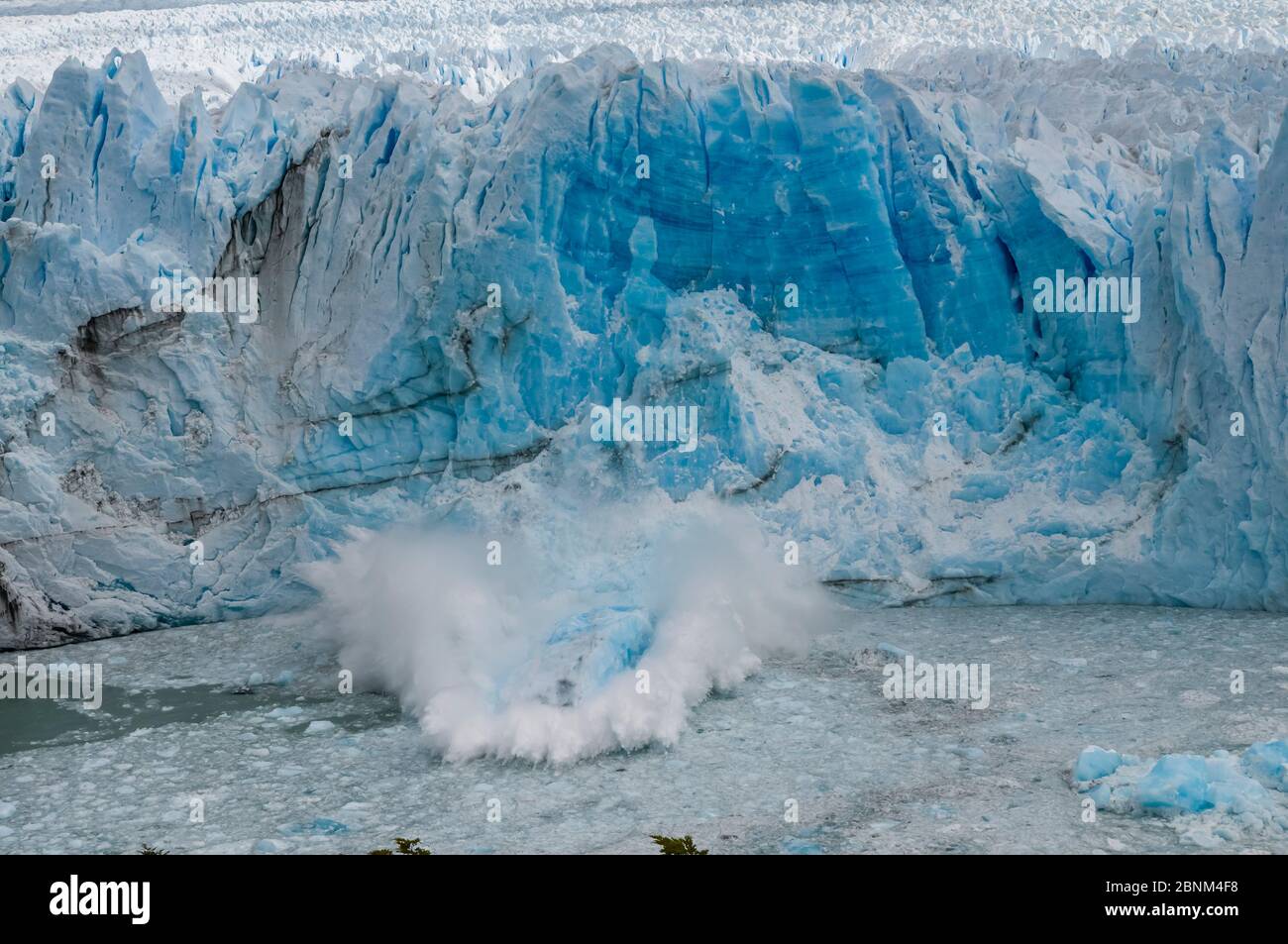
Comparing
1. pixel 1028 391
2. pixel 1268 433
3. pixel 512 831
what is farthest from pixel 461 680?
pixel 1268 433

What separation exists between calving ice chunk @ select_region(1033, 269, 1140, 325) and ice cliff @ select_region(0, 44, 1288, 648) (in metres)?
0.06

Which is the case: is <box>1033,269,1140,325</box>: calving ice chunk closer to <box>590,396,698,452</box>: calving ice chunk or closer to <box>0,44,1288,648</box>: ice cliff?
<box>0,44,1288,648</box>: ice cliff

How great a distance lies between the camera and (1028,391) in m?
Result: 9.03

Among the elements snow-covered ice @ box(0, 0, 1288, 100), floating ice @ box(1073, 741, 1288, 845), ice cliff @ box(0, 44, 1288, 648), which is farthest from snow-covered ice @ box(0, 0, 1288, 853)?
snow-covered ice @ box(0, 0, 1288, 100)

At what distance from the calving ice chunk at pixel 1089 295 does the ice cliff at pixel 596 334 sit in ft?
0.21

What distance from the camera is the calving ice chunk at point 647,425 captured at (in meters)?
8.95

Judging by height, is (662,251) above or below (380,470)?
above

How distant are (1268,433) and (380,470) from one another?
5.93 metres

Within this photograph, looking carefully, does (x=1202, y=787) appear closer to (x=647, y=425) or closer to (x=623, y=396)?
(x=647, y=425)

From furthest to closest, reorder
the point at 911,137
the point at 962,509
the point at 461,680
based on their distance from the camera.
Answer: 1. the point at 911,137
2. the point at 962,509
3. the point at 461,680

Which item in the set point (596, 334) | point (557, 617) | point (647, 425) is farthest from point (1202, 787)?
point (596, 334)

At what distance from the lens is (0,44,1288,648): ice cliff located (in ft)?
28.4

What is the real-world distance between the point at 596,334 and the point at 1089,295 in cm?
349

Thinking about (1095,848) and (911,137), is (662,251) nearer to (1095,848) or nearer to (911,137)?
(911,137)
